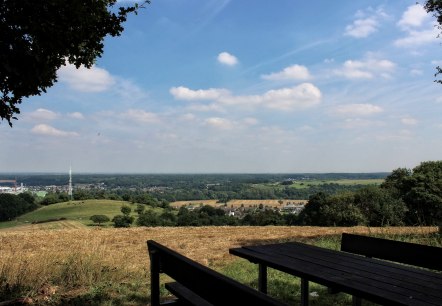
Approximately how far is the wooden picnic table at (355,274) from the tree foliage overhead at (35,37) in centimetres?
304

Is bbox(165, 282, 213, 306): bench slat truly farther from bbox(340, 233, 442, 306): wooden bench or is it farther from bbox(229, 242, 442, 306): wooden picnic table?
bbox(340, 233, 442, 306): wooden bench

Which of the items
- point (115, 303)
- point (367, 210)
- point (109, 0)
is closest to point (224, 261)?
point (115, 303)

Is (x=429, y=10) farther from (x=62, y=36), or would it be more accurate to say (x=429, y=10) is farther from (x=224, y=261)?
(x=62, y=36)

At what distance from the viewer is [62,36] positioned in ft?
14.6

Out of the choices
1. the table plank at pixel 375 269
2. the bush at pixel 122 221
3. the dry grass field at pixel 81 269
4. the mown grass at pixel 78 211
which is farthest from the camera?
the mown grass at pixel 78 211

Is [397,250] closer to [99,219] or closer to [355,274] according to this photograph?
[355,274]

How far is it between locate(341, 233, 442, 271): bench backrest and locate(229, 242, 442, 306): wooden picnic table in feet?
0.53

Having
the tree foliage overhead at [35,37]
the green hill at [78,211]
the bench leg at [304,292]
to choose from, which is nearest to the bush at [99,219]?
the green hill at [78,211]

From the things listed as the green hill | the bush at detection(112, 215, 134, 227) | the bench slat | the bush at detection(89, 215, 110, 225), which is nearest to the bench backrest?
the bench slat

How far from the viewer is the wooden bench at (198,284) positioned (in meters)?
1.88

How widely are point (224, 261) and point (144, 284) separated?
7.51ft

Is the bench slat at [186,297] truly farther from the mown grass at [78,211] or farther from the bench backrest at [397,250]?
the mown grass at [78,211]

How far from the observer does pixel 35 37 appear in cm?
441

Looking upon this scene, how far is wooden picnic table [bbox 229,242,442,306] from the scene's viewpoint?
8.49 ft
